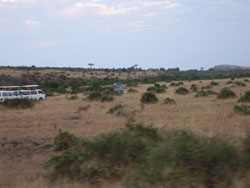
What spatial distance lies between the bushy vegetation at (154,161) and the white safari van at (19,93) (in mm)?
24441

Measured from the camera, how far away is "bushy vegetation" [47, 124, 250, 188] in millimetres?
6176

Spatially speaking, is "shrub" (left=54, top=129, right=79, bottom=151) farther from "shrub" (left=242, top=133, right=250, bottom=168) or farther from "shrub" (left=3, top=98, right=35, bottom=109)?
"shrub" (left=3, top=98, right=35, bottom=109)

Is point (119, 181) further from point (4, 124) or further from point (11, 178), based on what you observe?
point (4, 124)

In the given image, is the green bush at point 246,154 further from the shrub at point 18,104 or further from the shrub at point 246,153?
the shrub at point 18,104

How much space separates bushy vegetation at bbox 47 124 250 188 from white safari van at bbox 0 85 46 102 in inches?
962

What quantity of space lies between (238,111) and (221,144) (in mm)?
10306

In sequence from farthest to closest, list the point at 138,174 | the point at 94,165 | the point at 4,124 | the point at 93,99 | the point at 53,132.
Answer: the point at 93,99
the point at 4,124
the point at 53,132
the point at 94,165
the point at 138,174

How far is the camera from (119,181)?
22.2 ft

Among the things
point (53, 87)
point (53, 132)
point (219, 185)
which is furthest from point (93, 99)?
point (53, 87)

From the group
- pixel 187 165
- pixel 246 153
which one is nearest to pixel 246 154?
pixel 246 153

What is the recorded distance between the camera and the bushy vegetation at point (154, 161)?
618 cm

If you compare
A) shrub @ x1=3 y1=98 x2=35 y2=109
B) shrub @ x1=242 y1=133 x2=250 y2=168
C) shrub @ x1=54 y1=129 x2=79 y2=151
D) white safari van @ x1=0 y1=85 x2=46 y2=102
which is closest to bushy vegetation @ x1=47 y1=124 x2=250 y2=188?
shrub @ x1=242 y1=133 x2=250 y2=168

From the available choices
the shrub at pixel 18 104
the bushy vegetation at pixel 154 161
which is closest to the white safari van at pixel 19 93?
the shrub at pixel 18 104

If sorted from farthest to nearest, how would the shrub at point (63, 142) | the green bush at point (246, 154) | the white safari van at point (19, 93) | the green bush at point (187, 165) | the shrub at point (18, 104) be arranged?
the white safari van at point (19, 93) < the shrub at point (18, 104) < the shrub at point (63, 142) < the green bush at point (246, 154) < the green bush at point (187, 165)
